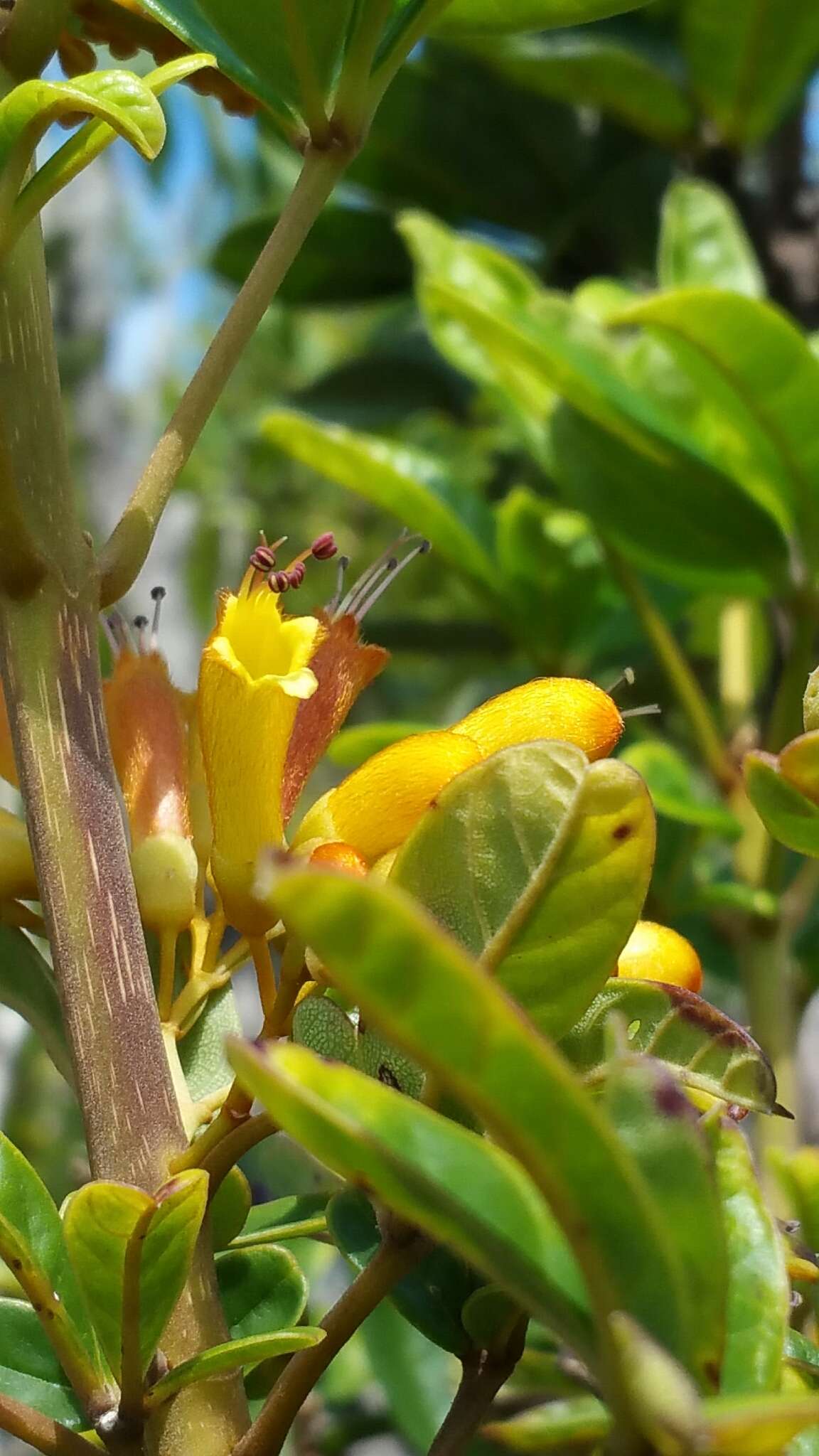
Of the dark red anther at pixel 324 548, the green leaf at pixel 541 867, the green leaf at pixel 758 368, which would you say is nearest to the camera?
the green leaf at pixel 541 867

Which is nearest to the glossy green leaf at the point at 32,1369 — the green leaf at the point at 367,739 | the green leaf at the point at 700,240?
the green leaf at the point at 367,739

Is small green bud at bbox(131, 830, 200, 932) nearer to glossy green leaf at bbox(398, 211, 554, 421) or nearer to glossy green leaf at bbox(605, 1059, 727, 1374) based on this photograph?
glossy green leaf at bbox(605, 1059, 727, 1374)

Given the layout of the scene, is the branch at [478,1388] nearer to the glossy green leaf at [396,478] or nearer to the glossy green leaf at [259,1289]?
the glossy green leaf at [259,1289]

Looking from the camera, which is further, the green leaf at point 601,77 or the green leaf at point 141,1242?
the green leaf at point 601,77

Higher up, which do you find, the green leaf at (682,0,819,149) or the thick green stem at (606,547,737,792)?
the green leaf at (682,0,819,149)

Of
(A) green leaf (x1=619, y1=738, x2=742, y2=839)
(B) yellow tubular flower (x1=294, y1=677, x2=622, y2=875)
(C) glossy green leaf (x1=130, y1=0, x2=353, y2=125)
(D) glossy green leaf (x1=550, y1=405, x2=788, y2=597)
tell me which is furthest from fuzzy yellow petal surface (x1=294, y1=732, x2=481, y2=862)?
(D) glossy green leaf (x1=550, y1=405, x2=788, y2=597)

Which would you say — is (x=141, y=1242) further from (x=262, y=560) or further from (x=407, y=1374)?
(x=407, y=1374)
